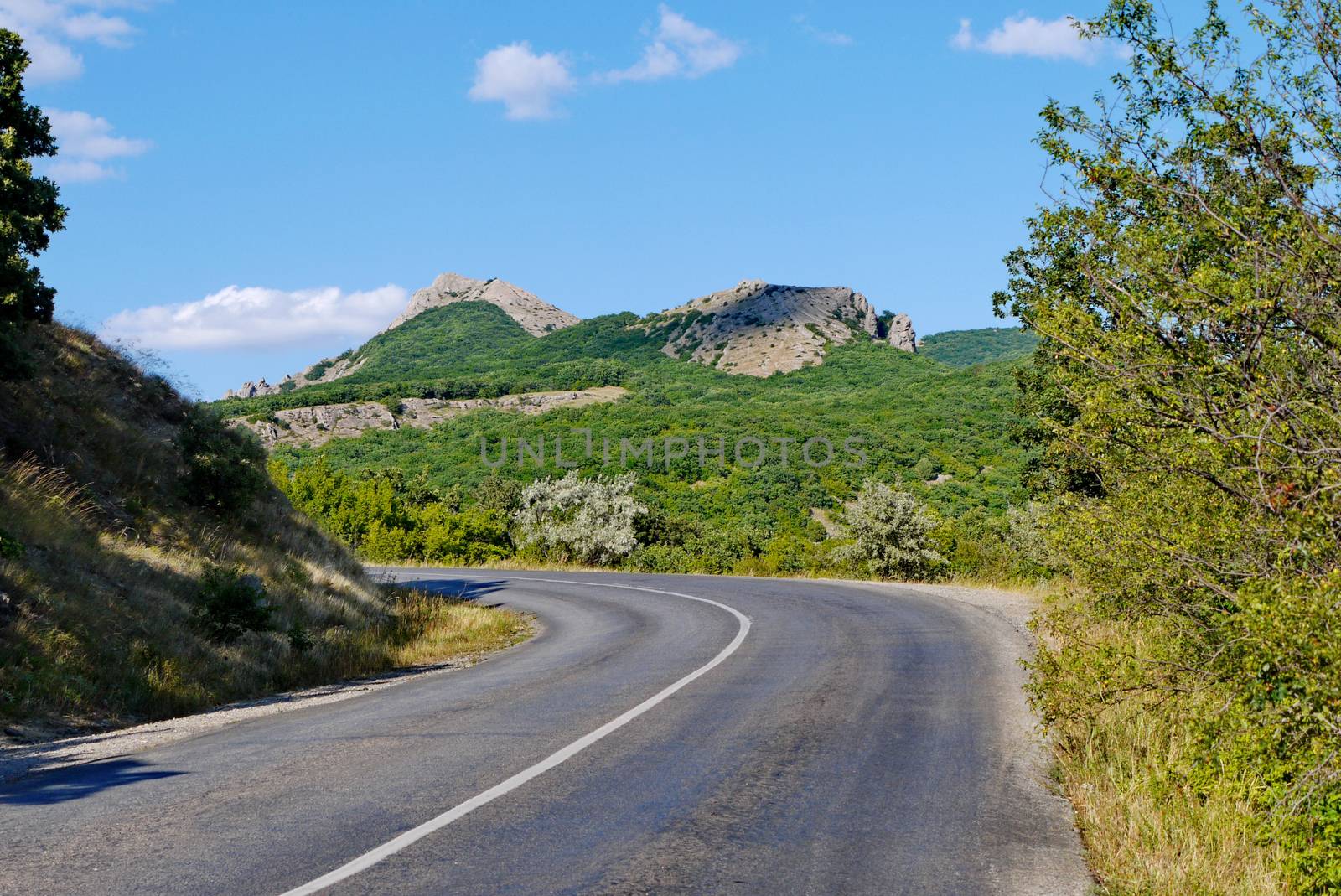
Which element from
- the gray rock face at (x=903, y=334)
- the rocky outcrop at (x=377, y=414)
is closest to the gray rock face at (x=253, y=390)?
the rocky outcrop at (x=377, y=414)

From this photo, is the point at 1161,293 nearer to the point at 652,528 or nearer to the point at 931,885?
the point at 931,885

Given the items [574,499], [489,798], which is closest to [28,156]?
[489,798]

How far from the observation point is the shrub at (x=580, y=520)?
3909cm

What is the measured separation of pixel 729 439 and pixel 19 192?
61.3m

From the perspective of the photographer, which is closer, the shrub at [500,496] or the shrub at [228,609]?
the shrub at [228,609]

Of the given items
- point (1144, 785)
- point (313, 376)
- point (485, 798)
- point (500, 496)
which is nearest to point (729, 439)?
point (500, 496)

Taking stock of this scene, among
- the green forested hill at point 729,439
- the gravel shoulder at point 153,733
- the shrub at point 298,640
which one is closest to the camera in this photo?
the gravel shoulder at point 153,733

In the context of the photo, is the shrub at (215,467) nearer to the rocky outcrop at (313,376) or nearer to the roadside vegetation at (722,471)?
the roadside vegetation at (722,471)

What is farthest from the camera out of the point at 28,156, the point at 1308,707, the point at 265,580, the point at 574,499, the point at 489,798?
the point at 574,499

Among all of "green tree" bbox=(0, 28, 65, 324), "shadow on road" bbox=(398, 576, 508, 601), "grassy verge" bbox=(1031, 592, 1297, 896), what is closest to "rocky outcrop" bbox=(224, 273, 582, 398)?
"shadow on road" bbox=(398, 576, 508, 601)

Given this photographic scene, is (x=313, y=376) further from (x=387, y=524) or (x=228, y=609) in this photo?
(x=228, y=609)

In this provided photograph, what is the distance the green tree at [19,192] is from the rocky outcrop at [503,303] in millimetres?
160572

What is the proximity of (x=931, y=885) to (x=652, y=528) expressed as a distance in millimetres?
36989

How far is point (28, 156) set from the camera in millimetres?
14859
